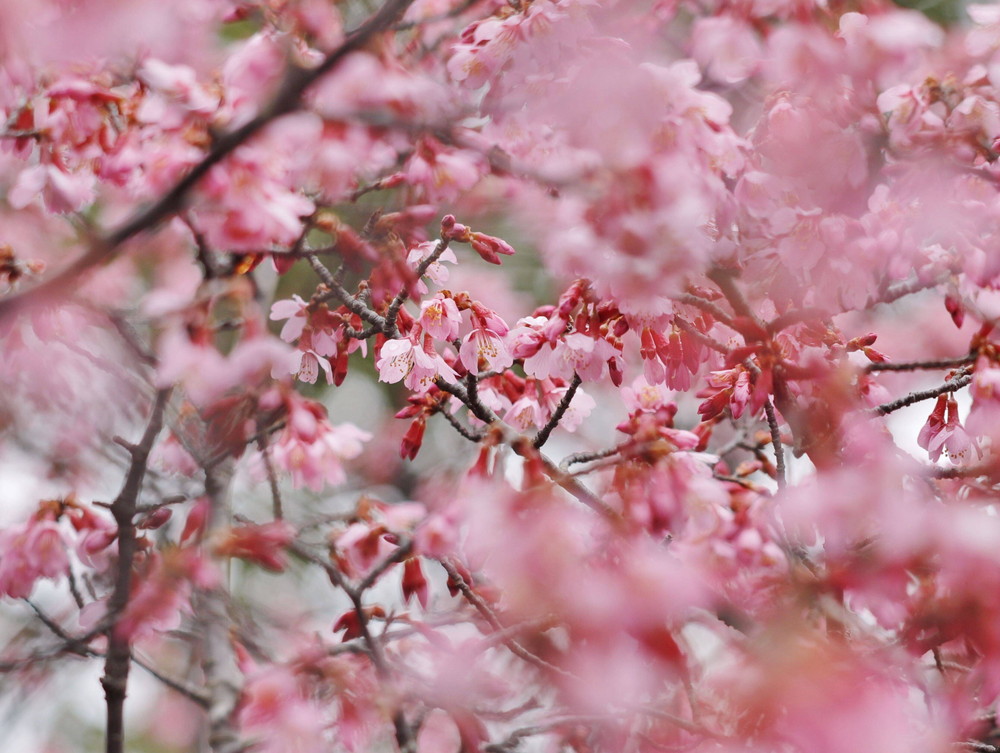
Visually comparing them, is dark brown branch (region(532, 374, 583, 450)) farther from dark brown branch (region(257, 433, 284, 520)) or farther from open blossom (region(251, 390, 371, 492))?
dark brown branch (region(257, 433, 284, 520))

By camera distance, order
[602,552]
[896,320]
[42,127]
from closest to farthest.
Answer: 1. [602,552]
2. [42,127]
3. [896,320]

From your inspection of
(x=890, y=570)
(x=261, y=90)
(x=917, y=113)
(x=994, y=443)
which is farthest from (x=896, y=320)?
(x=261, y=90)

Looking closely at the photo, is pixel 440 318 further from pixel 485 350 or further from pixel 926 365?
pixel 926 365

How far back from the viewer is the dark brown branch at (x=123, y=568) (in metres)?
1.30

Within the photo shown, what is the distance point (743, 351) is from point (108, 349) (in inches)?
43.8

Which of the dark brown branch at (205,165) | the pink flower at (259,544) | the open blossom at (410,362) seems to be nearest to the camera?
the dark brown branch at (205,165)

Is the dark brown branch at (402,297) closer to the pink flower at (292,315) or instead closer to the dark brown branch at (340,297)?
the dark brown branch at (340,297)

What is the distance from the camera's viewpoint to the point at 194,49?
174 cm

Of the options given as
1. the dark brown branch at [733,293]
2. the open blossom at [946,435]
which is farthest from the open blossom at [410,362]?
the open blossom at [946,435]

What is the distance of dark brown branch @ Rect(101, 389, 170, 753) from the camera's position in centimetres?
130

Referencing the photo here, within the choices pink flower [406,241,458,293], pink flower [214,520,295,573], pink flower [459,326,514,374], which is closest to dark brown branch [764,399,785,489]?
pink flower [459,326,514,374]

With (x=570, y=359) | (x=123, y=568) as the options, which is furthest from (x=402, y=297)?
(x=123, y=568)

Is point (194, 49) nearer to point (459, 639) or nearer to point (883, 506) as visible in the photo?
point (459, 639)

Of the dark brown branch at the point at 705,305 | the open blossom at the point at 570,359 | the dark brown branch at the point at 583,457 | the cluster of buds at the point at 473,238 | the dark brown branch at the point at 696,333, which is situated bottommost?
the dark brown branch at the point at 583,457
